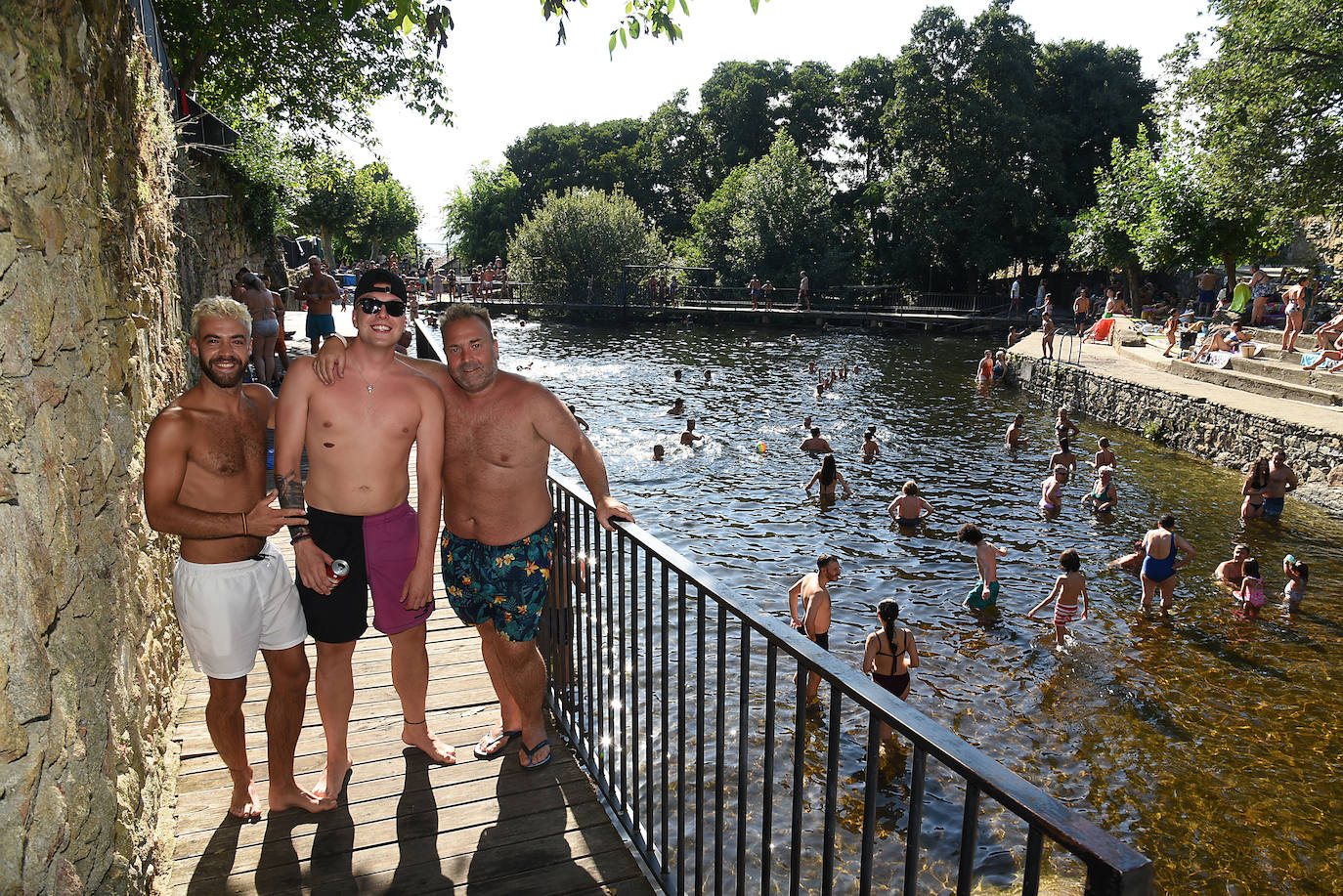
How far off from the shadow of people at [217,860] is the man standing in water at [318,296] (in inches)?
442

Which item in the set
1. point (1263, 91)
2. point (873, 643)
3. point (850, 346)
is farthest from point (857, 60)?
point (873, 643)

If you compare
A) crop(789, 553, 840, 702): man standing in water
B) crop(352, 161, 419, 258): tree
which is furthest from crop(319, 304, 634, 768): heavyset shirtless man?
crop(352, 161, 419, 258): tree

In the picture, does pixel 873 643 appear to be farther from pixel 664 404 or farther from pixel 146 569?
pixel 664 404

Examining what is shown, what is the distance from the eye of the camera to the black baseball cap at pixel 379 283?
3.24 m

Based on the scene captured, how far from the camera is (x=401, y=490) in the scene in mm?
3369

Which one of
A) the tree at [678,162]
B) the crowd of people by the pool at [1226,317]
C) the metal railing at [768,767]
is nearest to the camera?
the metal railing at [768,767]

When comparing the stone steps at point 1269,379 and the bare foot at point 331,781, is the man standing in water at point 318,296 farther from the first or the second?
the stone steps at point 1269,379

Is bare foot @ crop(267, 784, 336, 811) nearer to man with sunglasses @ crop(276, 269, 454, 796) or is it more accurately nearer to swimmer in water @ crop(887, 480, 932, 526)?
man with sunglasses @ crop(276, 269, 454, 796)

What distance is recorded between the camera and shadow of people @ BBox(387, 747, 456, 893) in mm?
2820

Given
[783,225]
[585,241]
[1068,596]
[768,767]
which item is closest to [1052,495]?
[1068,596]

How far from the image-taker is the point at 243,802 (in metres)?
3.15

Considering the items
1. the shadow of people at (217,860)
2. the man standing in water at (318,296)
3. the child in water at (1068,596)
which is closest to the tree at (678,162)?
the man standing in water at (318,296)

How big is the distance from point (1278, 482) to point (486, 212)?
66.2 meters

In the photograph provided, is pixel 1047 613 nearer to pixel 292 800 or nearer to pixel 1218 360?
pixel 292 800
